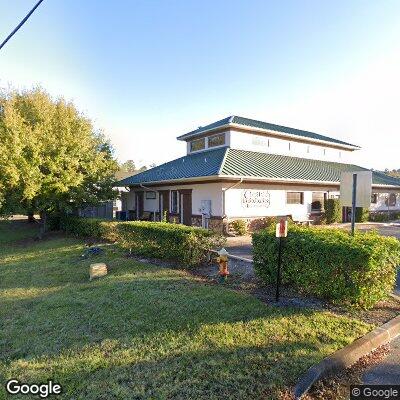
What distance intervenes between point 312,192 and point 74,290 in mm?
15787

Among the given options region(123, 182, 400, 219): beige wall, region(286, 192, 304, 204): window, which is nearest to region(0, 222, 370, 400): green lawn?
region(123, 182, 400, 219): beige wall

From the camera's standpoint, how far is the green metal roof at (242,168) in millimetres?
15414

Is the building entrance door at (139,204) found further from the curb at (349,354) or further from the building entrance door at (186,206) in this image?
the curb at (349,354)

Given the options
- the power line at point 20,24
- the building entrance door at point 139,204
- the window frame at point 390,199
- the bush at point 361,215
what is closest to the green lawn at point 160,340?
the power line at point 20,24

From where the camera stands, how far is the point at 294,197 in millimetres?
18281

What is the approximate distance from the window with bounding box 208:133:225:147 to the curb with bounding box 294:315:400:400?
15.5 metres

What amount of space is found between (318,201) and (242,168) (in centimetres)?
676

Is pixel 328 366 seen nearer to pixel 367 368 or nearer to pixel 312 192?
pixel 367 368

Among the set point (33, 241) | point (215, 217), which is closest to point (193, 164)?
point (215, 217)

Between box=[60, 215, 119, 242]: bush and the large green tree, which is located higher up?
the large green tree

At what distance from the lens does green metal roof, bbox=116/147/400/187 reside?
1541 cm

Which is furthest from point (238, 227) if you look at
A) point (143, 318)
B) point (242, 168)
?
point (143, 318)

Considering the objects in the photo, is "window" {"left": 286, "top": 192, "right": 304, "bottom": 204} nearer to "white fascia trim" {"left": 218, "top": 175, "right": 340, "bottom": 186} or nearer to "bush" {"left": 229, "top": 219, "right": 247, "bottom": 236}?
"white fascia trim" {"left": 218, "top": 175, "right": 340, "bottom": 186}

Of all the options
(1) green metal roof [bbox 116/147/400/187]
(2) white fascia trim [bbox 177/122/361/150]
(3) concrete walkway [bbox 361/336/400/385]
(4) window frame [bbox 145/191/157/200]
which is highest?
(2) white fascia trim [bbox 177/122/361/150]
